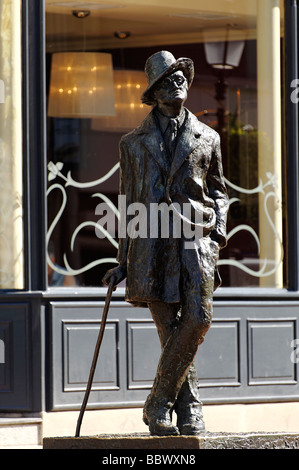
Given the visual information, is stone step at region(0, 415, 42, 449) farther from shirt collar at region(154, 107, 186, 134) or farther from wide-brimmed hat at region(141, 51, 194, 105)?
wide-brimmed hat at region(141, 51, 194, 105)

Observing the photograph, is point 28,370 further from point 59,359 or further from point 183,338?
point 183,338

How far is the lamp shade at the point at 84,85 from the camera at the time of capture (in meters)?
10.8

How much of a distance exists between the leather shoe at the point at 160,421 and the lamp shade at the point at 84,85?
420cm


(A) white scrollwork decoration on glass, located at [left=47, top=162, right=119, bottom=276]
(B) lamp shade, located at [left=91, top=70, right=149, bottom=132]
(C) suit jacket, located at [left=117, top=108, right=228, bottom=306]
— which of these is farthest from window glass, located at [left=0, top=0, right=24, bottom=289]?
(C) suit jacket, located at [left=117, top=108, right=228, bottom=306]

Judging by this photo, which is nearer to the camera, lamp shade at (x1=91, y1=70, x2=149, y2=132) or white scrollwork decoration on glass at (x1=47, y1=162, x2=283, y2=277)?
white scrollwork decoration on glass at (x1=47, y1=162, x2=283, y2=277)

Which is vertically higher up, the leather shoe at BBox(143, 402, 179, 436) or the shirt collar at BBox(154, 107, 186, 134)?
the shirt collar at BBox(154, 107, 186, 134)

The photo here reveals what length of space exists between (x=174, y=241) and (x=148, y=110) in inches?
157

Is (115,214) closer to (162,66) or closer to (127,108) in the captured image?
(127,108)

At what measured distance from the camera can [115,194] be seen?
10.9m

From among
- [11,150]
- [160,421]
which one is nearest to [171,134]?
[160,421]

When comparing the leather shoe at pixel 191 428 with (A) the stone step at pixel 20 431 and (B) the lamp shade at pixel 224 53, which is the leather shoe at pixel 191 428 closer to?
(A) the stone step at pixel 20 431

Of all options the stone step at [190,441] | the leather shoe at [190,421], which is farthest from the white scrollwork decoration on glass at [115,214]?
the stone step at [190,441]

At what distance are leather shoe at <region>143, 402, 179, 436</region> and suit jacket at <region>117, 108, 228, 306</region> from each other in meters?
0.65

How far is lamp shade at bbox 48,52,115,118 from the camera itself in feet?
35.6
